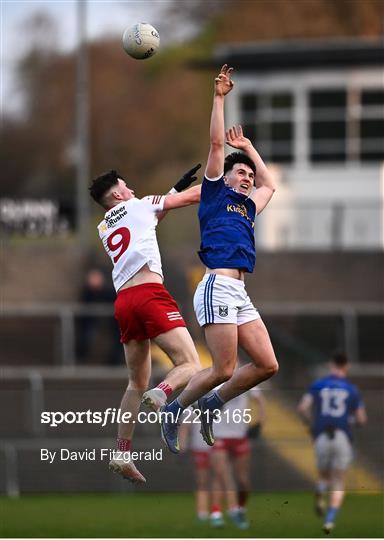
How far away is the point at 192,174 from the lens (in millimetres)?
12383

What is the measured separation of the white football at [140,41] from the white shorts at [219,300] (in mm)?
1884

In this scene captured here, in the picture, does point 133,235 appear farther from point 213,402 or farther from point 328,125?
point 328,125

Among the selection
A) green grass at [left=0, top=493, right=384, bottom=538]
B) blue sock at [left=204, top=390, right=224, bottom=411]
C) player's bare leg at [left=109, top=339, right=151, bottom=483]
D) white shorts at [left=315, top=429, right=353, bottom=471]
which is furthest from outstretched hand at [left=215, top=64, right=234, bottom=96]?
white shorts at [left=315, top=429, right=353, bottom=471]

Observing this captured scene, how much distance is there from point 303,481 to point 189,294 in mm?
6680

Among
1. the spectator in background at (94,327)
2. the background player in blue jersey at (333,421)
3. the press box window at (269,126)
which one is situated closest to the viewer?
the background player in blue jersey at (333,421)

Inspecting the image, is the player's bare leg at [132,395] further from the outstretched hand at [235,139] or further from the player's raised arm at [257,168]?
the outstretched hand at [235,139]

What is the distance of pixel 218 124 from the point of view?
11.5 metres

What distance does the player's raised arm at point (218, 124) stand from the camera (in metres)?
11.5

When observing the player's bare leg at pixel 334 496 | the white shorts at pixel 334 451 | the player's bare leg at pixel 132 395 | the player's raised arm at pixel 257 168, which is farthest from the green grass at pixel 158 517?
the player's raised arm at pixel 257 168

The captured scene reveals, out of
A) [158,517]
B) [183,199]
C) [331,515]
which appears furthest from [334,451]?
[183,199]

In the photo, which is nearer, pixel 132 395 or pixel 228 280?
pixel 228 280

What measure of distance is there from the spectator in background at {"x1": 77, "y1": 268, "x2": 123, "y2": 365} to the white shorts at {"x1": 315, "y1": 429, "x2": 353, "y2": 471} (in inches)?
253

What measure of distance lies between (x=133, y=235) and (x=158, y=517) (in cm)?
802

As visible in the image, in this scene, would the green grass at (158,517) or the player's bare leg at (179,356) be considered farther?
the green grass at (158,517)
